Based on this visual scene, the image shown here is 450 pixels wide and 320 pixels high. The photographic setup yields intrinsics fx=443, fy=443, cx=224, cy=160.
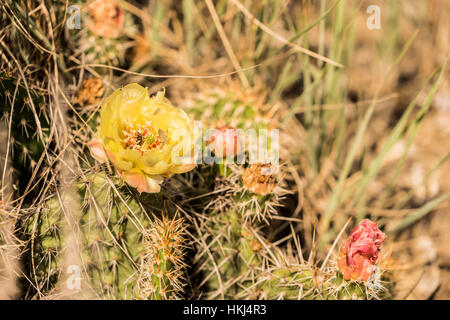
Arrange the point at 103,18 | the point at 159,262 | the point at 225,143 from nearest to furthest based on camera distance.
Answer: the point at 159,262, the point at 225,143, the point at 103,18

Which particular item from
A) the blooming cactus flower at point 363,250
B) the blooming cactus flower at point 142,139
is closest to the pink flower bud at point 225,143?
the blooming cactus flower at point 142,139

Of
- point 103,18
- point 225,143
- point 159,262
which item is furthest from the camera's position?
point 103,18

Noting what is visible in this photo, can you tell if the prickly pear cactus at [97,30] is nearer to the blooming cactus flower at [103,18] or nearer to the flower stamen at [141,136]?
the blooming cactus flower at [103,18]

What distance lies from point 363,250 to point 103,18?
0.91 metres

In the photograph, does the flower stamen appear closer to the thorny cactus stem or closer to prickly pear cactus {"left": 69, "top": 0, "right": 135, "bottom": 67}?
the thorny cactus stem

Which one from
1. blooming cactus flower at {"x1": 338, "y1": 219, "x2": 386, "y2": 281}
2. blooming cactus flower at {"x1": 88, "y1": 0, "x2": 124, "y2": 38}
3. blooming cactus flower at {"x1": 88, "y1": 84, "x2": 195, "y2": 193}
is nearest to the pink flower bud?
blooming cactus flower at {"x1": 88, "y1": 84, "x2": 195, "y2": 193}

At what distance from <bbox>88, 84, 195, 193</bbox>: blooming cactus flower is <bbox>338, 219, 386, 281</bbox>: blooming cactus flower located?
374 mm

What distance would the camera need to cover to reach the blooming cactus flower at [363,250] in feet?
2.99

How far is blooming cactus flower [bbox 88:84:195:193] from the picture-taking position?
0.86 meters

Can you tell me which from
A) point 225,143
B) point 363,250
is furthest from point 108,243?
point 363,250

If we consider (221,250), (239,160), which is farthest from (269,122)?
(221,250)

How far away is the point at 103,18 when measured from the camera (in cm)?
124

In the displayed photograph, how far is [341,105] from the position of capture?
152 centimetres

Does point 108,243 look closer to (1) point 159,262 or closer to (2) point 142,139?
(1) point 159,262
